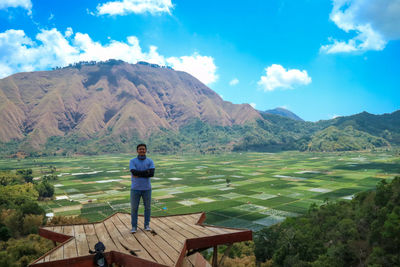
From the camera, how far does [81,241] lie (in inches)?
343

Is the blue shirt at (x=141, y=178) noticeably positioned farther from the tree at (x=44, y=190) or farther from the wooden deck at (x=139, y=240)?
the tree at (x=44, y=190)

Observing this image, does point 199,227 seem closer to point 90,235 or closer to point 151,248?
point 151,248

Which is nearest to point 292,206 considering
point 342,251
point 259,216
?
point 259,216

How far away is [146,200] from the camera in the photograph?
399 inches

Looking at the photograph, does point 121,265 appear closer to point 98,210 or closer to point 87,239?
point 87,239

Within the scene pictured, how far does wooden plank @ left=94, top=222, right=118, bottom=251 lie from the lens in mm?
8234

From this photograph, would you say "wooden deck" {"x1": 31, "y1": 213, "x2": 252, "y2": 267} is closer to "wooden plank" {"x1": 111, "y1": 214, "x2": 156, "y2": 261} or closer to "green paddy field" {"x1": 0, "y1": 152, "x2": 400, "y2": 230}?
"wooden plank" {"x1": 111, "y1": 214, "x2": 156, "y2": 261}

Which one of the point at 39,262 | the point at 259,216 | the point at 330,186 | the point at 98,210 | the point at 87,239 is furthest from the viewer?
the point at 330,186

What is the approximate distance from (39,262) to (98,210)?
66.1m

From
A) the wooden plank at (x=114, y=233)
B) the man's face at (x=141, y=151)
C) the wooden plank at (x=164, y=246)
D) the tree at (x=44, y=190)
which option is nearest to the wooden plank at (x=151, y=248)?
the wooden plank at (x=164, y=246)

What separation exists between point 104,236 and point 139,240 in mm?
1275

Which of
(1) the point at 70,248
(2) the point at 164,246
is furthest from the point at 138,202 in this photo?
A: (1) the point at 70,248

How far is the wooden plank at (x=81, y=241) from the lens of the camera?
308 inches

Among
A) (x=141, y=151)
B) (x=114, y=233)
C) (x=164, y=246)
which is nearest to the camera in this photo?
(x=164, y=246)
